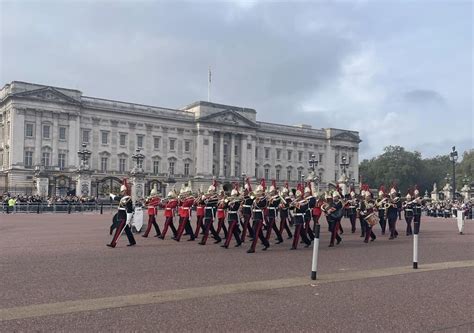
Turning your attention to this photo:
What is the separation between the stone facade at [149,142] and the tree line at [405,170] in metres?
7.23

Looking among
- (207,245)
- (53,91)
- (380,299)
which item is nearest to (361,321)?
(380,299)

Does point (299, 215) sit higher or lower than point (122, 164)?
lower

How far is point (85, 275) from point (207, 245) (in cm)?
592

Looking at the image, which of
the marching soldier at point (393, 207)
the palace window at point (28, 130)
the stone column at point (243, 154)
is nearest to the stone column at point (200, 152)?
the stone column at point (243, 154)

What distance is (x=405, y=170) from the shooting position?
355 ft

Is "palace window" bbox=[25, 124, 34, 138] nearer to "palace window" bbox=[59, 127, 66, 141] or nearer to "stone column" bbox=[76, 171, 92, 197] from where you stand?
"palace window" bbox=[59, 127, 66, 141]

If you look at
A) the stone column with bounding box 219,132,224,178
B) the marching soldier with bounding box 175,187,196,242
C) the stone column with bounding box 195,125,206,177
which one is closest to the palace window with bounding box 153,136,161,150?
the stone column with bounding box 195,125,206,177

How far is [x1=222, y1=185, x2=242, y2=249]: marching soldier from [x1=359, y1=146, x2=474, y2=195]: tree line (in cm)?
9466

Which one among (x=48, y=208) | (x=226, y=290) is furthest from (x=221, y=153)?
(x=226, y=290)

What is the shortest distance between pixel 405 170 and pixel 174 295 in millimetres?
107325

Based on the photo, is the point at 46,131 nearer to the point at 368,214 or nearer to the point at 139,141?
the point at 139,141

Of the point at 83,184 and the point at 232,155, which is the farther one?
the point at 232,155

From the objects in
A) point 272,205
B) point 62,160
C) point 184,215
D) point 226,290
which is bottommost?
point 226,290

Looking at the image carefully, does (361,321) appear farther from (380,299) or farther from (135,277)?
(135,277)
